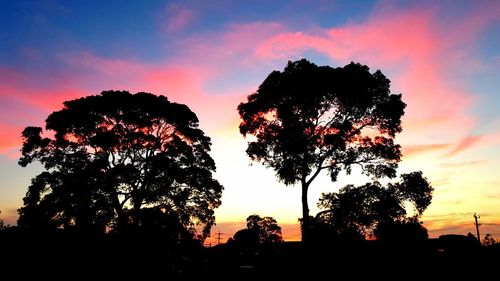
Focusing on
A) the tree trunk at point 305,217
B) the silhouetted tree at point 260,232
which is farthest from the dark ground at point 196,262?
the silhouetted tree at point 260,232

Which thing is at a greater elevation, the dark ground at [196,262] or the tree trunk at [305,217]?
the tree trunk at [305,217]

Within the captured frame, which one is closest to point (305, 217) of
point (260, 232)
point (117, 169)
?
point (117, 169)

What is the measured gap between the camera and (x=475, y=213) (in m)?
77.5

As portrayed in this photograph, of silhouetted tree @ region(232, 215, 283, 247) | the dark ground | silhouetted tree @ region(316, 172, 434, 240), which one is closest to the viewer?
the dark ground

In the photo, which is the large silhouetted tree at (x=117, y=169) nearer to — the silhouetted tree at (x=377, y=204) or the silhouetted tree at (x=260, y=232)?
the silhouetted tree at (x=377, y=204)

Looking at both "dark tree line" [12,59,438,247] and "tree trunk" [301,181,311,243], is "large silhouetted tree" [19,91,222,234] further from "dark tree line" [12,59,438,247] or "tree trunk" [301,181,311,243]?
"tree trunk" [301,181,311,243]

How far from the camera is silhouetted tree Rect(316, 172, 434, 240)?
79.3ft

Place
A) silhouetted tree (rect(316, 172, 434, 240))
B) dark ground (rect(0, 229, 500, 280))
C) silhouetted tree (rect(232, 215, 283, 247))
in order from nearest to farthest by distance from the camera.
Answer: dark ground (rect(0, 229, 500, 280)) < silhouetted tree (rect(316, 172, 434, 240)) < silhouetted tree (rect(232, 215, 283, 247))

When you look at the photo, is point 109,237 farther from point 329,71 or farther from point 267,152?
point 329,71

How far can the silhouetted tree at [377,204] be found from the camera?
2416cm

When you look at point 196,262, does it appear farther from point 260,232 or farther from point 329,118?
point 260,232

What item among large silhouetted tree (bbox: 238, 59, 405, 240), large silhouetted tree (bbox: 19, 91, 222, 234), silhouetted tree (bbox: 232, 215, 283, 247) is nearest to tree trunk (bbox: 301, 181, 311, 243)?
large silhouetted tree (bbox: 238, 59, 405, 240)

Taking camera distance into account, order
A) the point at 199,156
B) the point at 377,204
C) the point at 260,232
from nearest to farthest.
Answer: the point at 377,204 → the point at 199,156 → the point at 260,232

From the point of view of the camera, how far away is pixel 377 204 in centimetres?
2425
